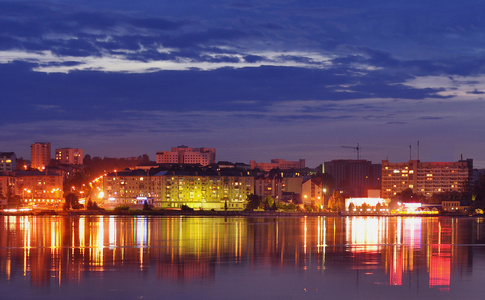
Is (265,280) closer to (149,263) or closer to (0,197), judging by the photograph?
(149,263)

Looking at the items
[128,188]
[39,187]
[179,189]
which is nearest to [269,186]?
[179,189]

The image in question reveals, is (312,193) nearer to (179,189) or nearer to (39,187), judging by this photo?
(179,189)

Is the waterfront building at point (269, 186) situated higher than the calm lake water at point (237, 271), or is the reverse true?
the calm lake water at point (237, 271)

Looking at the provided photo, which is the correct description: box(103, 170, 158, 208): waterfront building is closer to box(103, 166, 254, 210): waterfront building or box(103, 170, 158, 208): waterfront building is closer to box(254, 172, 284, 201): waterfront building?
box(103, 166, 254, 210): waterfront building

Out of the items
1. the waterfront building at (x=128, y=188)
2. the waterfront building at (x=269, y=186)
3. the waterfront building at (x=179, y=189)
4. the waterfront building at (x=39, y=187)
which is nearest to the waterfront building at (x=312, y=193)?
the waterfront building at (x=269, y=186)

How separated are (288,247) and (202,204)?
430ft

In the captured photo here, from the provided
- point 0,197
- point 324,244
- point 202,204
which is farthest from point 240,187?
point 324,244

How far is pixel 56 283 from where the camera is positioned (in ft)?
78.0

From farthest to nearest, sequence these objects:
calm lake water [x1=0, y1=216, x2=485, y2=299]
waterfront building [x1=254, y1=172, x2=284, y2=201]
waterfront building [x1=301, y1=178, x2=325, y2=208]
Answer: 1. waterfront building [x1=254, y1=172, x2=284, y2=201]
2. waterfront building [x1=301, y1=178, x2=325, y2=208]
3. calm lake water [x1=0, y1=216, x2=485, y2=299]

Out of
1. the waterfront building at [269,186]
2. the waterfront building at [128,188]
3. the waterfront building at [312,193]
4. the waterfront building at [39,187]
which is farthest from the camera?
the waterfront building at [39,187]

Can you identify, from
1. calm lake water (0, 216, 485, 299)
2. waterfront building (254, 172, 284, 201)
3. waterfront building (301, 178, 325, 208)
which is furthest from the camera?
waterfront building (254, 172, 284, 201)

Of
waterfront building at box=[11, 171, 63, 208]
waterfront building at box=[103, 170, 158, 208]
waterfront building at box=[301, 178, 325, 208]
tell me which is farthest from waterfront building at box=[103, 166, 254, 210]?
waterfront building at box=[11, 171, 63, 208]

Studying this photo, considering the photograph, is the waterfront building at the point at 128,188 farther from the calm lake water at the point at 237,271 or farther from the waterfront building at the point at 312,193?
the calm lake water at the point at 237,271

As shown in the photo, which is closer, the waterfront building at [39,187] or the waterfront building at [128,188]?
the waterfront building at [128,188]
